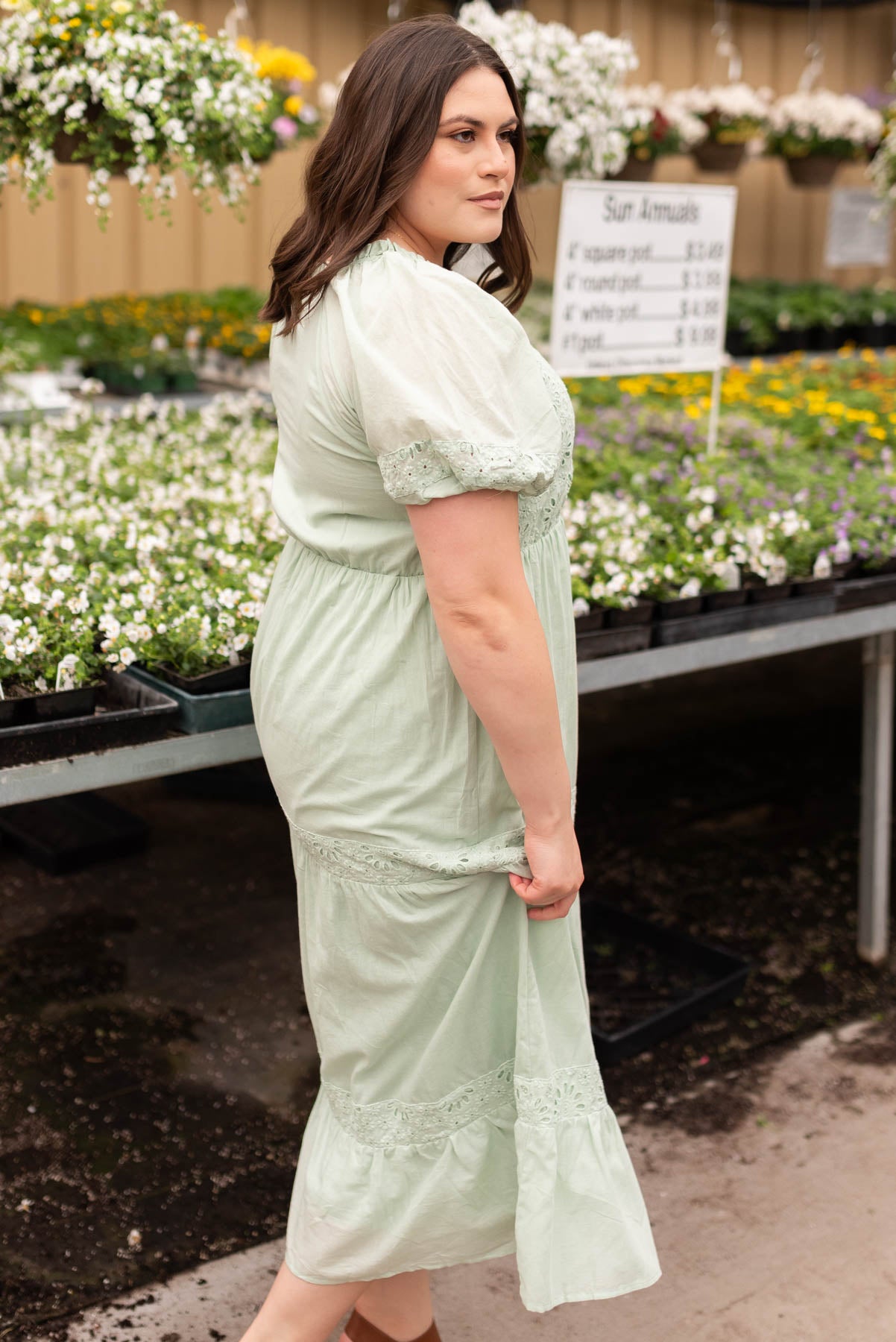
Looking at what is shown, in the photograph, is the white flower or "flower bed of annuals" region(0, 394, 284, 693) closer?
"flower bed of annuals" region(0, 394, 284, 693)

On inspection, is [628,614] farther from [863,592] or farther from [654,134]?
[654,134]

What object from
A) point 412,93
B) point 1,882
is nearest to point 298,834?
point 412,93

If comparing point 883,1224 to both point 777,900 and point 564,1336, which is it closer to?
point 564,1336

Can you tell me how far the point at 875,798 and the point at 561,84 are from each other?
5.99 feet

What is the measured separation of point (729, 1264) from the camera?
2256 mm

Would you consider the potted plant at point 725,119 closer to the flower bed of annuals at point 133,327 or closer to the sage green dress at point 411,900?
the flower bed of annuals at point 133,327

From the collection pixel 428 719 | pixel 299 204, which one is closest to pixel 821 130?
pixel 299 204

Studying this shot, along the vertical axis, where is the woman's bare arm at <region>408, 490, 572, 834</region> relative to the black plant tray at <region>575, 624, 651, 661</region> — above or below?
above

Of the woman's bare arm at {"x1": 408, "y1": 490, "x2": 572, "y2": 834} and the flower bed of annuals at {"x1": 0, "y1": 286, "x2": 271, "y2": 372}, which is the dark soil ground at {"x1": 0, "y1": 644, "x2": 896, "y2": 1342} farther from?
the flower bed of annuals at {"x1": 0, "y1": 286, "x2": 271, "y2": 372}

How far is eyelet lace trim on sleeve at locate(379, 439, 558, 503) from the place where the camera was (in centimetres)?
140

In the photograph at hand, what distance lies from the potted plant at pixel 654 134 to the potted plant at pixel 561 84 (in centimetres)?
70

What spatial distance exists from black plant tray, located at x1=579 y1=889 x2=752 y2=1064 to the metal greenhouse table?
1.32 feet

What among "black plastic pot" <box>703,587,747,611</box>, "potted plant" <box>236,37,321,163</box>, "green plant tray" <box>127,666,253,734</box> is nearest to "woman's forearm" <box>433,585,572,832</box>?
"green plant tray" <box>127,666,253,734</box>

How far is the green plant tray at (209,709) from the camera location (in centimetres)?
212
